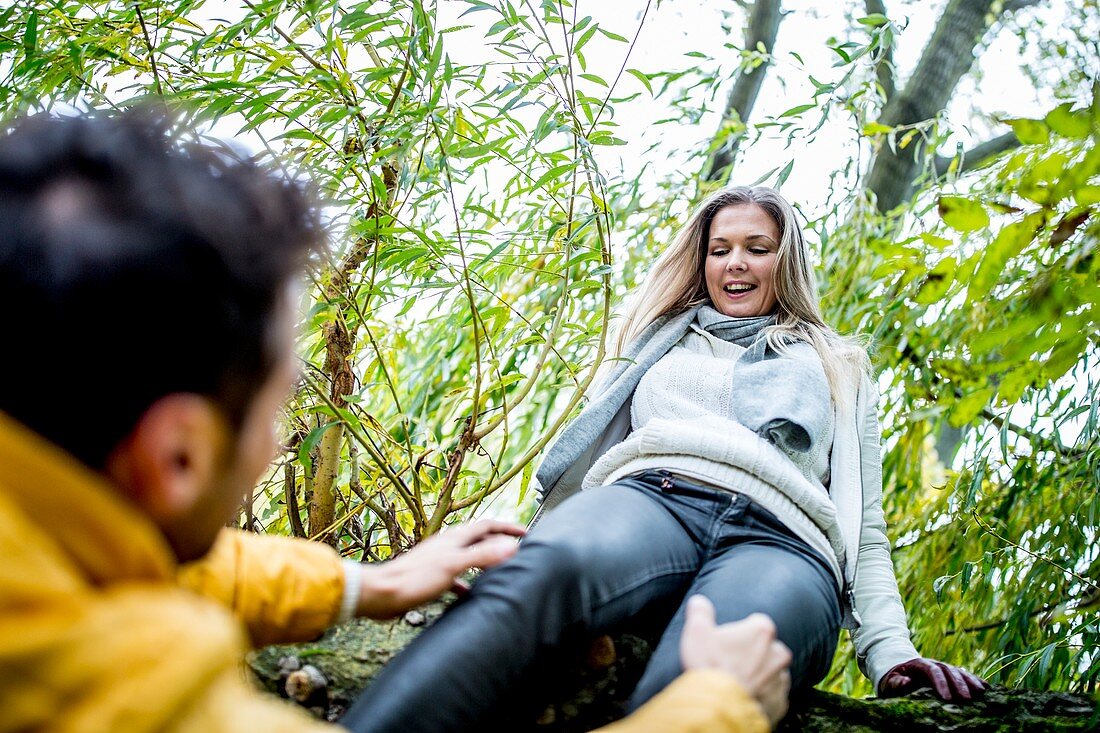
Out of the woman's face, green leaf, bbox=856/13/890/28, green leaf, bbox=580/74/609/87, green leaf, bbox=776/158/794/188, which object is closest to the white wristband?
green leaf, bbox=580/74/609/87

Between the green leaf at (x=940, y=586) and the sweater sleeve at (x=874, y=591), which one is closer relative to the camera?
the sweater sleeve at (x=874, y=591)

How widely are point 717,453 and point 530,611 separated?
588mm

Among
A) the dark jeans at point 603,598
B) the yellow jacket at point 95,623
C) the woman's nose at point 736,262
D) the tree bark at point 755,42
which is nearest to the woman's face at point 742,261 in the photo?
the woman's nose at point 736,262

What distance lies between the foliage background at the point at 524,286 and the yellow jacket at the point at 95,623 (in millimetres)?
752

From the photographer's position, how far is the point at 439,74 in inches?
67.2

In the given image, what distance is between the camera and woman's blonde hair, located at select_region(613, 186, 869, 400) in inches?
74.2

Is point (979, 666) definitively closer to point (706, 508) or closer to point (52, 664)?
point (706, 508)

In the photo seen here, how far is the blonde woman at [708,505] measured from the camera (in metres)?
1.00

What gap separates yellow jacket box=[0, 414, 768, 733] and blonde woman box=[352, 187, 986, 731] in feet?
1.07

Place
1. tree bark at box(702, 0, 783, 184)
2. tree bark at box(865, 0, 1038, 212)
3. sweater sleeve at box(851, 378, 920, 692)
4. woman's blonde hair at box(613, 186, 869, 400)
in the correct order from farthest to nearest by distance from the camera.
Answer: tree bark at box(702, 0, 783, 184)
tree bark at box(865, 0, 1038, 212)
woman's blonde hair at box(613, 186, 869, 400)
sweater sleeve at box(851, 378, 920, 692)

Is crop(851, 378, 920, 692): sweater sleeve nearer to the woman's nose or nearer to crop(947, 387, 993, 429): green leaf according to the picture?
the woman's nose

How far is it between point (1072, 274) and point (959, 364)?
1.55 metres

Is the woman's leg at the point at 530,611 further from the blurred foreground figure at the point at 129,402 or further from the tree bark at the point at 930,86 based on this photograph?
the tree bark at the point at 930,86

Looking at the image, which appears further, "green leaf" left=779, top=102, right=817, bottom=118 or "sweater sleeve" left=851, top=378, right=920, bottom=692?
"green leaf" left=779, top=102, right=817, bottom=118
